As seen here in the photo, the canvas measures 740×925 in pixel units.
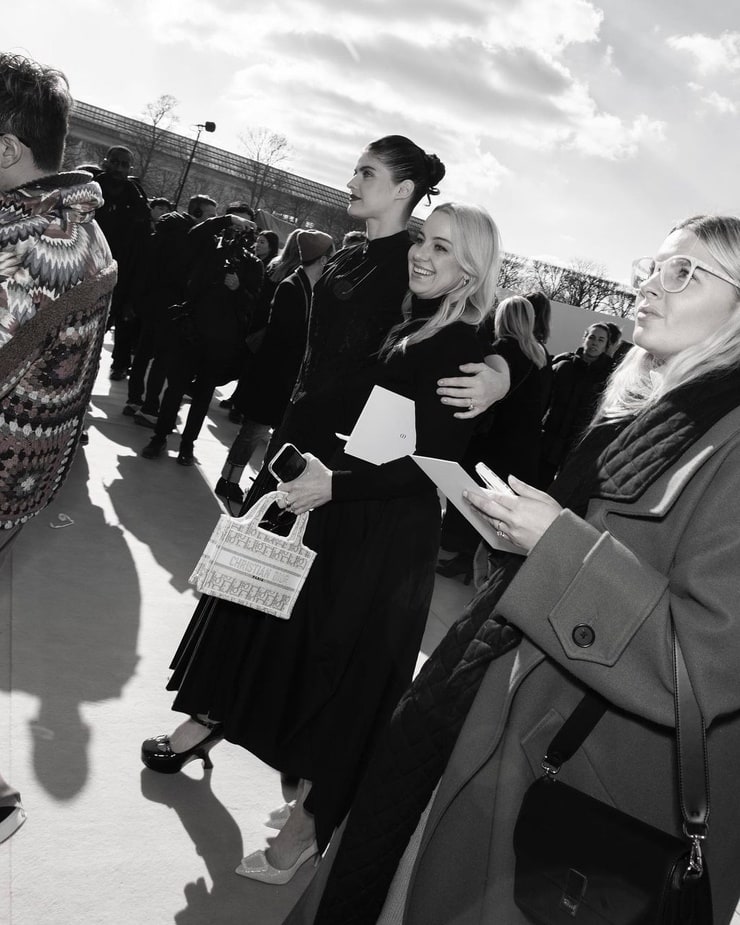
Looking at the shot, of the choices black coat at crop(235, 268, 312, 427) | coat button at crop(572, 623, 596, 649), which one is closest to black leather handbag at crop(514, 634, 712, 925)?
coat button at crop(572, 623, 596, 649)

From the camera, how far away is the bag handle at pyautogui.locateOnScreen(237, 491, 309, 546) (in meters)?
2.29

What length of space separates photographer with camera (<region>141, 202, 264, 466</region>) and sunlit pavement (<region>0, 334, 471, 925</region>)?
1.86 meters

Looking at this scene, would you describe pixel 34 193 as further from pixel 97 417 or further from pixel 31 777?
pixel 97 417

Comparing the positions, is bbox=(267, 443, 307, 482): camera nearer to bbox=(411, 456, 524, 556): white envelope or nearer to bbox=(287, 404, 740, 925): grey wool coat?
bbox=(411, 456, 524, 556): white envelope

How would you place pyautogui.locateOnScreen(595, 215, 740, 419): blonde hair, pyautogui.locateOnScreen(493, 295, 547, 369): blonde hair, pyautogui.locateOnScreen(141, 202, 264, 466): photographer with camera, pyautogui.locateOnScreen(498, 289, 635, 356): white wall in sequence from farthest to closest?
pyautogui.locateOnScreen(498, 289, 635, 356): white wall, pyautogui.locateOnScreen(141, 202, 264, 466): photographer with camera, pyautogui.locateOnScreen(493, 295, 547, 369): blonde hair, pyautogui.locateOnScreen(595, 215, 740, 419): blonde hair

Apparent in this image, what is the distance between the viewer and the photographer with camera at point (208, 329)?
675 cm

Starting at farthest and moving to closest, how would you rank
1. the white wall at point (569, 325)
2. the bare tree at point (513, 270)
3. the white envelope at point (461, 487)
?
the bare tree at point (513, 270) → the white wall at point (569, 325) → the white envelope at point (461, 487)

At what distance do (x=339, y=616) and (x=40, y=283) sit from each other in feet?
3.95

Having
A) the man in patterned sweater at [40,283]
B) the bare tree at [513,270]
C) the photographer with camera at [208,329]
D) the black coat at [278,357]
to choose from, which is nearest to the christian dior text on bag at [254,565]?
the man in patterned sweater at [40,283]

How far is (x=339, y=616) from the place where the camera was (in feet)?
8.13

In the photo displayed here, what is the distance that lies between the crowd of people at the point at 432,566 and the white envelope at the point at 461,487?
0.05m

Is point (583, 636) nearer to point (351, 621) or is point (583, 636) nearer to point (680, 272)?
point (680, 272)

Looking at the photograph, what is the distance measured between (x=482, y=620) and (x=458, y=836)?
15.8 inches

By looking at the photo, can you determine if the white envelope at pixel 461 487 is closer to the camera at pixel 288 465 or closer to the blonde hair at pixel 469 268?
the camera at pixel 288 465
